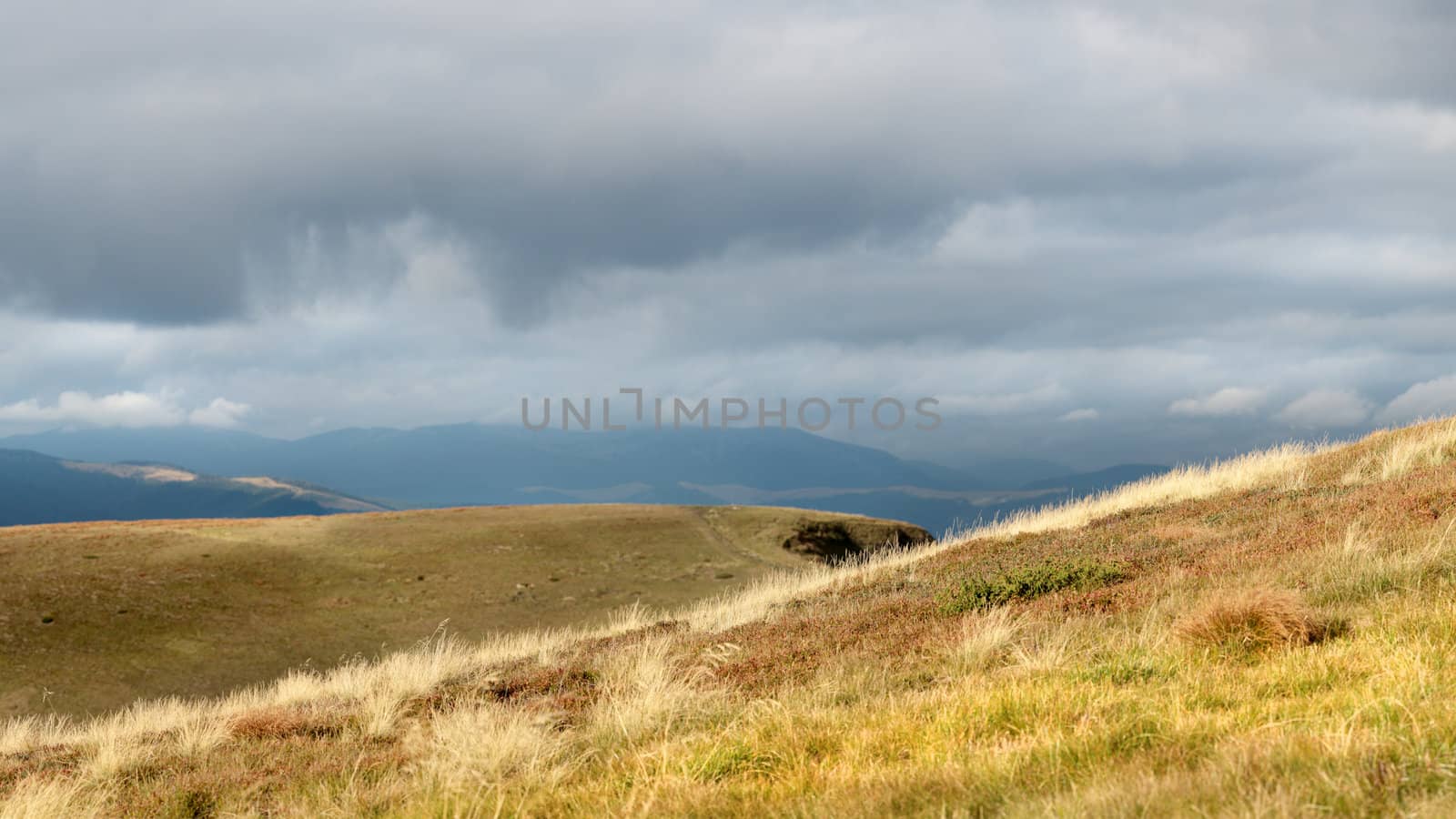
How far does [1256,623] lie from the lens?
24.2 feet

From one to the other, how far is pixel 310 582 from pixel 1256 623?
30881mm

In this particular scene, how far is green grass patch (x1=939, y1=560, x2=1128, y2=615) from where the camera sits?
11.0 meters

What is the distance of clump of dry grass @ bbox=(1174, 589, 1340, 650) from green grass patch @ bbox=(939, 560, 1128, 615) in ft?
10.6

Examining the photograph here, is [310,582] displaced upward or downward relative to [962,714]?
downward

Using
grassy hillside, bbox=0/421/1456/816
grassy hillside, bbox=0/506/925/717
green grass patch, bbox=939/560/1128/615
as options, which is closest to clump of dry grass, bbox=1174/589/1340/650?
grassy hillside, bbox=0/421/1456/816

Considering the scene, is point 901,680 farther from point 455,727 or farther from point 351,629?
point 351,629

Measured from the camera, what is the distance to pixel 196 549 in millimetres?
32156

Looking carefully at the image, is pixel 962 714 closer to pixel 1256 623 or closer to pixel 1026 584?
pixel 1256 623

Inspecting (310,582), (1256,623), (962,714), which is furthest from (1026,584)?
(310,582)

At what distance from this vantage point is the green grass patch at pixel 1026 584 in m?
11.0

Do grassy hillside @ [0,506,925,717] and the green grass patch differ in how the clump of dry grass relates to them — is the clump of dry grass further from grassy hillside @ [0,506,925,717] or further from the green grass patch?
grassy hillside @ [0,506,925,717]

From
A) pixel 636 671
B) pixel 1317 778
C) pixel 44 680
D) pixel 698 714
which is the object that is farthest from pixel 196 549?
pixel 1317 778

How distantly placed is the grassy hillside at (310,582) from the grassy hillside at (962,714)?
37.8 feet

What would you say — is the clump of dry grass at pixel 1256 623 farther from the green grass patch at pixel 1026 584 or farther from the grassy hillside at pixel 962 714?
the green grass patch at pixel 1026 584
